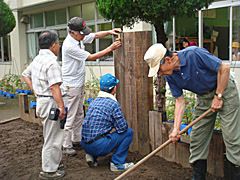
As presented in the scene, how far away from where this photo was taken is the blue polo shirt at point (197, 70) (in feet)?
9.78

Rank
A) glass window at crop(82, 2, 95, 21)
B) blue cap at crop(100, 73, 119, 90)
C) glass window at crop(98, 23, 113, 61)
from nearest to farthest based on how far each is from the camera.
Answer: blue cap at crop(100, 73, 119, 90), glass window at crop(98, 23, 113, 61), glass window at crop(82, 2, 95, 21)

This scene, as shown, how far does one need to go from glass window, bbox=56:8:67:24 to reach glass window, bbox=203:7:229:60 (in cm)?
629

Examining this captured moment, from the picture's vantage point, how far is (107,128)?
390cm

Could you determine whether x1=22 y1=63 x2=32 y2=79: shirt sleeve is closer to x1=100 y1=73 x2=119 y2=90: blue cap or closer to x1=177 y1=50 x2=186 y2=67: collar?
x1=100 y1=73 x2=119 y2=90: blue cap

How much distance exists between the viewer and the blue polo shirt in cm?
298

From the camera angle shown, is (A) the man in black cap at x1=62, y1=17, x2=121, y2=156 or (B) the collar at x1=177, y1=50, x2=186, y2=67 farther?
(A) the man in black cap at x1=62, y1=17, x2=121, y2=156

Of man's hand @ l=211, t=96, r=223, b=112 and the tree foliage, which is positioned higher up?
the tree foliage

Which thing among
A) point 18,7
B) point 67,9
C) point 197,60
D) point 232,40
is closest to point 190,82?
point 197,60

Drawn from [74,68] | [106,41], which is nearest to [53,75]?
[74,68]

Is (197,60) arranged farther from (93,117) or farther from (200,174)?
(93,117)

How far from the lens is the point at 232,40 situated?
6.52 meters

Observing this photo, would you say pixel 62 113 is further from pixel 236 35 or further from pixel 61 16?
pixel 61 16

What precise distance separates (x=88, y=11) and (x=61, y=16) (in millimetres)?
1754

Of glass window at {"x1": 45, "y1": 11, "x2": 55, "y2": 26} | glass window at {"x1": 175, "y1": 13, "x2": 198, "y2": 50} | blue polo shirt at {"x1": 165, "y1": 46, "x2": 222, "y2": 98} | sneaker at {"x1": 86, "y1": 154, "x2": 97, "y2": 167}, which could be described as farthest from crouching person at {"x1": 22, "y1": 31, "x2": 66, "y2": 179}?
glass window at {"x1": 45, "y1": 11, "x2": 55, "y2": 26}
